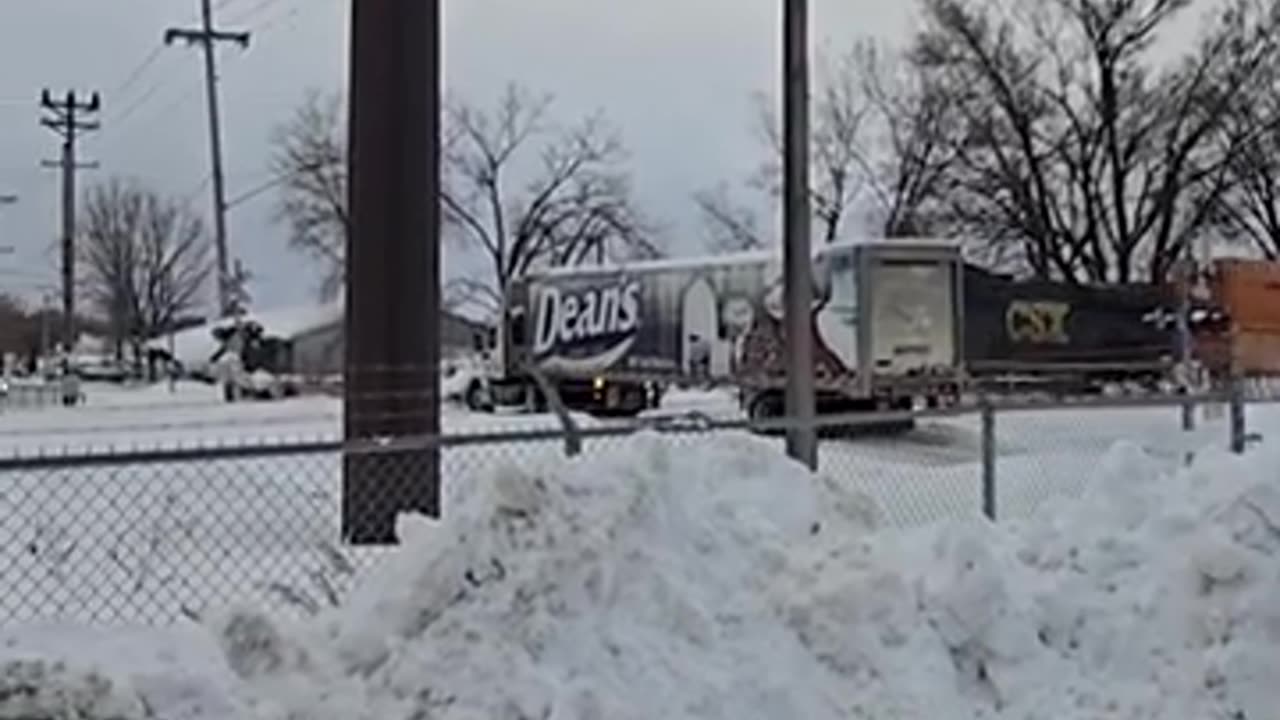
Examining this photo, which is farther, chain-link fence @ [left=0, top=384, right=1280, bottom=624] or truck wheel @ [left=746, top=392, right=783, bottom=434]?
truck wheel @ [left=746, top=392, right=783, bottom=434]

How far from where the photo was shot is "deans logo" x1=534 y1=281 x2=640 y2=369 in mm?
30922

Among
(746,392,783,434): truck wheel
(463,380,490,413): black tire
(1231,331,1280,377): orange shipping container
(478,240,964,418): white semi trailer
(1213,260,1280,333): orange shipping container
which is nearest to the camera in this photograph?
(478,240,964,418): white semi trailer

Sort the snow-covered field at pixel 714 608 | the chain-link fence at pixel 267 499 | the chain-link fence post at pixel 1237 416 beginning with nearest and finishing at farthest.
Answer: the snow-covered field at pixel 714 608 → the chain-link fence at pixel 267 499 → the chain-link fence post at pixel 1237 416

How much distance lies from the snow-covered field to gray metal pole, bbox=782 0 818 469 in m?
2.62

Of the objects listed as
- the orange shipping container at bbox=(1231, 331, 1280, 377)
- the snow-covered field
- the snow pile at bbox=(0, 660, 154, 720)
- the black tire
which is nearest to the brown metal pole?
the snow-covered field

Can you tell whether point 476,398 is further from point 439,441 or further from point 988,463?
point 439,441

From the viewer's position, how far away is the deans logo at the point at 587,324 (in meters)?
30.9

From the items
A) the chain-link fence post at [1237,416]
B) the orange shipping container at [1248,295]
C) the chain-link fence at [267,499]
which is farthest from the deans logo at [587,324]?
the chain-link fence post at [1237,416]

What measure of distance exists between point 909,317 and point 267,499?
15422 mm

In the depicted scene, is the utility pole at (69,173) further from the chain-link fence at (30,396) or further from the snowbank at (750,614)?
the snowbank at (750,614)

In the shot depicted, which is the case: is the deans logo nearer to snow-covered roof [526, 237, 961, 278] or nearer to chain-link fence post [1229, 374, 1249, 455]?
snow-covered roof [526, 237, 961, 278]

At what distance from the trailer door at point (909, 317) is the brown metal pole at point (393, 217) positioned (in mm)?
14605

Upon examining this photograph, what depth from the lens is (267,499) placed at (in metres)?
11.1

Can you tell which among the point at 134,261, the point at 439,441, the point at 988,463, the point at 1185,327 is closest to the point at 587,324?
the point at 1185,327
